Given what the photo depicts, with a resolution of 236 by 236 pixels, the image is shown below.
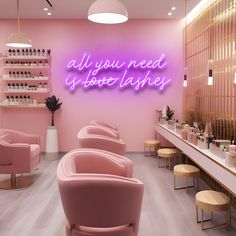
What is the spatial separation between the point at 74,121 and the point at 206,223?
177 inches

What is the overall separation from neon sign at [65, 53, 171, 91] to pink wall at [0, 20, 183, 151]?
12 centimetres

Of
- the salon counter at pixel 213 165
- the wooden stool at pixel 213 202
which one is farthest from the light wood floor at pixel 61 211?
the salon counter at pixel 213 165

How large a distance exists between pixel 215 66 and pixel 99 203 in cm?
323

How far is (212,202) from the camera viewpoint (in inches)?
123

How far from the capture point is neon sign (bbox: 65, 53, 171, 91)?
7.21 metres

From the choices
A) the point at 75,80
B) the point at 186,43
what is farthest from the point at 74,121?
the point at 186,43

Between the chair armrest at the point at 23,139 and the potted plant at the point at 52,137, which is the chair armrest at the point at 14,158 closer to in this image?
the chair armrest at the point at 23,139

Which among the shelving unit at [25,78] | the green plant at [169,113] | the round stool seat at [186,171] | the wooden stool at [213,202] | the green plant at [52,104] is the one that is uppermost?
the shelving unit at [25,78]

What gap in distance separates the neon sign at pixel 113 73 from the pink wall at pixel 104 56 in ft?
0.39

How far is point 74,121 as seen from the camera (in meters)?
7.36

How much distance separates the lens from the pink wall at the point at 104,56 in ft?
23.6

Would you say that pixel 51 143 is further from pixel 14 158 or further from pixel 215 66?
pixel 215 66

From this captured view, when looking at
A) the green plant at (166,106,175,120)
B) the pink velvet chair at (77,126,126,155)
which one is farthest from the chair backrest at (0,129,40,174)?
the green plant at (166,106,175,120)

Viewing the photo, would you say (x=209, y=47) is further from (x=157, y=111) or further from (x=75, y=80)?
(x=75, y=80)
